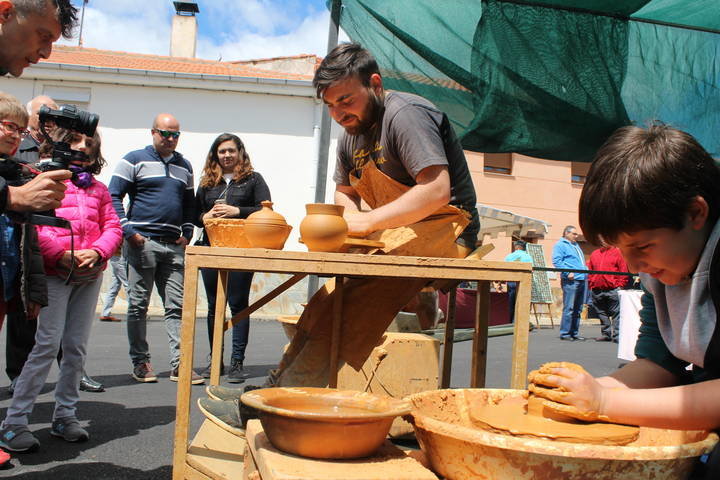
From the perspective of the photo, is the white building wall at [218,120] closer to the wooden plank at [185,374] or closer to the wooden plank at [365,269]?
the wooden plank at [365,269]

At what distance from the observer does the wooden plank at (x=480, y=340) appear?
248 cm

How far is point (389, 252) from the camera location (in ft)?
7.82

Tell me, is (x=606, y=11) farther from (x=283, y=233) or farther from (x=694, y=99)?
(x=283, y=233)

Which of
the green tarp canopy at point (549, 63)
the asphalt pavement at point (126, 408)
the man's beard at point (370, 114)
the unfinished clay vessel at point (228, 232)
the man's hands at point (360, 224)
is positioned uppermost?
the green tarp canopy at point (549, 63)

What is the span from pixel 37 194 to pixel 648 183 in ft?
6.24

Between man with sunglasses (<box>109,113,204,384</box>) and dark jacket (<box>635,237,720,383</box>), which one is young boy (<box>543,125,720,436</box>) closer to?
dark jacket (<box>635,237,720,383</box>)

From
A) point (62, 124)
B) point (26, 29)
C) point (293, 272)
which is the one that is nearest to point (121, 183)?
point (62, 124)

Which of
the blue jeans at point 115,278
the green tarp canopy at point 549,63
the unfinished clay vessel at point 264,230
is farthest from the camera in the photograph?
the blue jeans at point 115,278

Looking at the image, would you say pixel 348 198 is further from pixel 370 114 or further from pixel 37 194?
pixel 37 194

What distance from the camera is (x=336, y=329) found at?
258 cm

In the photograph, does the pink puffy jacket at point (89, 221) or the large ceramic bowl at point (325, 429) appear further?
the pink puffy jacket at point (89, 221)

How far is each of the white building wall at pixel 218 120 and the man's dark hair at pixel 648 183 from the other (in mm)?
11715

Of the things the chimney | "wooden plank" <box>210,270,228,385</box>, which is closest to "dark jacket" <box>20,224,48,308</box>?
"wooden plank" <box>210,270,228,385</box>

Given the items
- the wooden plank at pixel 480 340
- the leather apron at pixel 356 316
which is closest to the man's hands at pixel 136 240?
the leather apron at pixel 356 316
